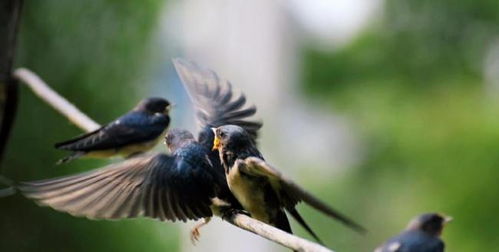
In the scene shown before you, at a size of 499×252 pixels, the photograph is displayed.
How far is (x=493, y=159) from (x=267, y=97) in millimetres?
1094

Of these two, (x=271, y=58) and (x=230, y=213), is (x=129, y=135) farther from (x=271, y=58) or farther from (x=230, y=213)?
(x=271, y=58)

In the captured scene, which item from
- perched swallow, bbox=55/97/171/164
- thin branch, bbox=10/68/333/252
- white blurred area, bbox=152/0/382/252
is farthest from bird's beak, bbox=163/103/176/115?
white blurred area, bbox=152/0/382/252

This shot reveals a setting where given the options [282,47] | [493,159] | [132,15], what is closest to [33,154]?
[132,15]

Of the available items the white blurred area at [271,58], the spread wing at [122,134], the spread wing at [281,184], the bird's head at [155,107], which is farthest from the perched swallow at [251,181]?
the white blurred area at [271,58]

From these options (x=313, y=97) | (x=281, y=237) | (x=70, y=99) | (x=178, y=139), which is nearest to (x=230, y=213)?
(x=178, y=139)

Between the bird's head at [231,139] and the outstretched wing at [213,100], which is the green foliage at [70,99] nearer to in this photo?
the outstretched wing at [213,100]

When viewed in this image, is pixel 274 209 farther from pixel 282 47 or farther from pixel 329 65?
pixel 329 65

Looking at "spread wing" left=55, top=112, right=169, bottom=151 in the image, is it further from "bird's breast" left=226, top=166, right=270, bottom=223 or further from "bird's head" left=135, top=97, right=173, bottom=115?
"bird's breast" left=226, top=166, right=270, bottom=223

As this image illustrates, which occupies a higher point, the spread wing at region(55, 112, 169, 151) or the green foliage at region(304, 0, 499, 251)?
the green foliage at region(304, 0, 499, 251)

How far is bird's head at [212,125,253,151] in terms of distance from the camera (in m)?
1.44

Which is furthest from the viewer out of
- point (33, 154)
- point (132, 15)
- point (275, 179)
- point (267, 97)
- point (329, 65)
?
point (329, 65)

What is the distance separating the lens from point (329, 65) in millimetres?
5797

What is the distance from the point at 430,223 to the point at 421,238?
8 cm

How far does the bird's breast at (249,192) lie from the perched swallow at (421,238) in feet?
0.64
